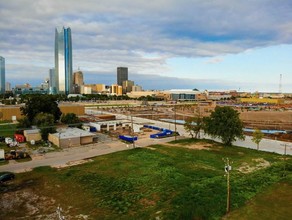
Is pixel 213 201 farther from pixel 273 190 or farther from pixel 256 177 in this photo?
pixel 256 177

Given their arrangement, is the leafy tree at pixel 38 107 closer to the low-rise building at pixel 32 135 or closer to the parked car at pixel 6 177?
the low-rise building at pixel 32 135

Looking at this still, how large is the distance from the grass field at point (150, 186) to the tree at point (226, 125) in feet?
15.3

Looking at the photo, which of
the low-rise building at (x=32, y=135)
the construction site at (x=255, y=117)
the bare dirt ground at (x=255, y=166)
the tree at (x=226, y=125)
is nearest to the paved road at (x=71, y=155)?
the tree at (x=226, y=125)

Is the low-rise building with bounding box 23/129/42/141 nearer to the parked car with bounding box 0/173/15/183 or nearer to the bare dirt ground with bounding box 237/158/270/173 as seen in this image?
the parked car with bounding box 0/173/15/183

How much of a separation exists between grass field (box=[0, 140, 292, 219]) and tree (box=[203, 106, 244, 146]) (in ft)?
15.3

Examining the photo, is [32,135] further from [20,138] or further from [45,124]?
[45,124]

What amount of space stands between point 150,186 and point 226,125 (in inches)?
624

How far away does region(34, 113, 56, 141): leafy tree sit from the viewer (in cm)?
3297

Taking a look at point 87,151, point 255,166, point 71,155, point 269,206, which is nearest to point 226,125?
point 255,166

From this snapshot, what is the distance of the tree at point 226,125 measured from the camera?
29.9 metres

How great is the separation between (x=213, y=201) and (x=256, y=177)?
5934 mm

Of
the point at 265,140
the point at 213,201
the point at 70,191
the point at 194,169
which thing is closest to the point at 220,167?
the point at 194,169

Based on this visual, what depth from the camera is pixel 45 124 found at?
3481 centimetres

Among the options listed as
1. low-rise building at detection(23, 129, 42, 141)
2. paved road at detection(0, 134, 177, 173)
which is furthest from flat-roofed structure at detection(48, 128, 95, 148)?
low-rise building at detection(23, 129, 42, 141)
